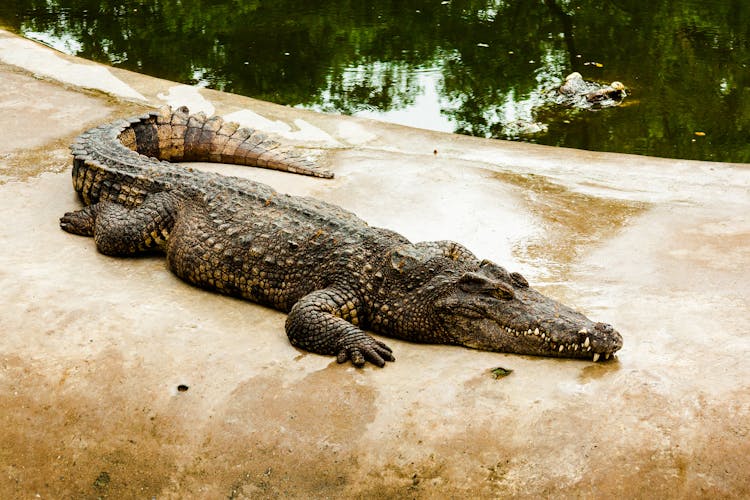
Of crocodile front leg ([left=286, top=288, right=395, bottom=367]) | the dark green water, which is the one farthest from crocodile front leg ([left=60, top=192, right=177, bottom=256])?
the dark green water

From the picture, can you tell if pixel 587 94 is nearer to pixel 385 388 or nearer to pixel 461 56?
pixel 461 56

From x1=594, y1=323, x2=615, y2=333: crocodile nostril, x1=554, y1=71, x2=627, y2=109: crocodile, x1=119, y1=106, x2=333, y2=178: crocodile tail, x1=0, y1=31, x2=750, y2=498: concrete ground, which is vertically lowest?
x1=0, y1=31, x2=750, y2=498: concrete ground

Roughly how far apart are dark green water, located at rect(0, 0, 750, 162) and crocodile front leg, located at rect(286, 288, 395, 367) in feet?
20.4

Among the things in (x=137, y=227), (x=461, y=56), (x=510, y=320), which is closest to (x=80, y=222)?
(x=137, y=227)

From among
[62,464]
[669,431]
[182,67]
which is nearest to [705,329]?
[669,431]

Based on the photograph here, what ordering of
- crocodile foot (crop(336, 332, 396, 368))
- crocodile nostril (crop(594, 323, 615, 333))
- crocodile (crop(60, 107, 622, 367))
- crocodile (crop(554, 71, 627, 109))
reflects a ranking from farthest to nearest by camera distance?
1. crocodile (crop(554, 71, 627, 109))
2. crocodile (crop(60, 107, 622, 367))
3. crocodile foot (crop(336, 332, 396, 368))
4. crocodile nostril (crop(594, 323, 615, 333))

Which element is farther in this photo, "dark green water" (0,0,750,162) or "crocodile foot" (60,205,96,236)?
"dark green water" (0,0,750,162)

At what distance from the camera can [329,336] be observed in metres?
4.98

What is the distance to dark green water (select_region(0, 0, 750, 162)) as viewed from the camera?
11094 mm

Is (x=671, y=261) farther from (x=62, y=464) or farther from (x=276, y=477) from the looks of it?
(x=62, y=464)

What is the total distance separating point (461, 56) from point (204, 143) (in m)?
6.53

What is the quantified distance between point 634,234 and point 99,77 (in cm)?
718

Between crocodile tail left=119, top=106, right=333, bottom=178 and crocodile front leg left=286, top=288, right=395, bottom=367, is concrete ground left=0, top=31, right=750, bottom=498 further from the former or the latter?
crocodile tail left=119, top=106, right=333, bottom=178

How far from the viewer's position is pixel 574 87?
1177cm
